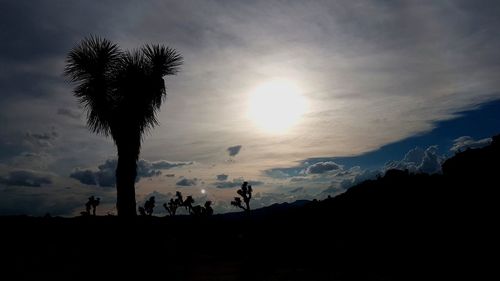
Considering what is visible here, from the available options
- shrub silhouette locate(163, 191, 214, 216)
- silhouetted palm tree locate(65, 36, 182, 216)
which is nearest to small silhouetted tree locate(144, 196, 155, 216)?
shrub silhouette locate(163, 191, 214, 216)

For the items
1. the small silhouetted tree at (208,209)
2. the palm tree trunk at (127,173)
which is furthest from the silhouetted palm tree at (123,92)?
the small silhouetted tree at (208,209)

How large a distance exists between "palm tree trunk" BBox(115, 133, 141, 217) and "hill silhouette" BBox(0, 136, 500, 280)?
482 mm

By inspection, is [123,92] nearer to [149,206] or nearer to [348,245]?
[348,245]

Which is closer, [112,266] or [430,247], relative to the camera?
[112,266]

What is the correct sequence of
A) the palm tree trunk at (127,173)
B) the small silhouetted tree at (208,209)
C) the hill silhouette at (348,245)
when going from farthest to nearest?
the small silhouetted tree at (208,209)
the palm tree trunk at (127,173)
the hill silhouette at (348,245)

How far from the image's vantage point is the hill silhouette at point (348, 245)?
12500 mm

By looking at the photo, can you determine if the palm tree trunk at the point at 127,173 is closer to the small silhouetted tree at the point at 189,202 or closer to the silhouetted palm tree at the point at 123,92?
the silhouetted palm tree at the point at 123,92

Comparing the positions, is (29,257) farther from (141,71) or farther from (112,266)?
(141,71)

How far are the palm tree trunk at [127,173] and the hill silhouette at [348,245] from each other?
19.0 inches

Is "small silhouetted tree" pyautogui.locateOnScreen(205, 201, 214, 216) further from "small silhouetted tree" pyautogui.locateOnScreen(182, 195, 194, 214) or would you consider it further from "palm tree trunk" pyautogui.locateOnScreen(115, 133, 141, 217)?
"palm tree trunk" pyautogui.locateOnScreen(115, 133, 141, 217)

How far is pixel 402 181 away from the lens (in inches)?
1053

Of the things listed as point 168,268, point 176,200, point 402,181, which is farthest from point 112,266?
point 176,200

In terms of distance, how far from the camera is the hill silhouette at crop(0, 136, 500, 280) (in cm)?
1250

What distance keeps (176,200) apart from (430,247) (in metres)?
56.4
